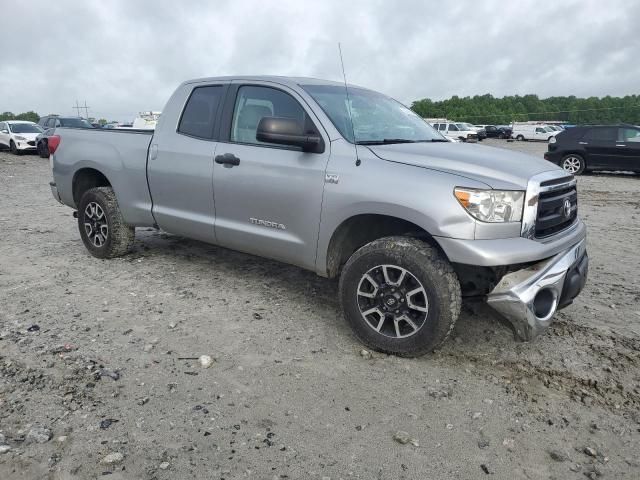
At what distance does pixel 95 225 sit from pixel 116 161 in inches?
32.6

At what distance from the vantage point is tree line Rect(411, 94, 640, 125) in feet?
266

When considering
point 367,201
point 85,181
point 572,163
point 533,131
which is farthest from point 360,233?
point 533,131

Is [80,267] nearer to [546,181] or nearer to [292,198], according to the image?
[292,198]

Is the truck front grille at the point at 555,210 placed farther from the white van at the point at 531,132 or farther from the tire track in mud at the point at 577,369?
the white van at the point at 531,132

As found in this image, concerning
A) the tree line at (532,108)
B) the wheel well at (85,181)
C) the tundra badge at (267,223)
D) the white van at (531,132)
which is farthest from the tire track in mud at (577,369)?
the tree line at (532,108)

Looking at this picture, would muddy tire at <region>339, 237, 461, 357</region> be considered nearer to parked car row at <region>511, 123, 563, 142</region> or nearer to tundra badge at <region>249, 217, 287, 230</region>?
tundra badge at <region>249, 217, 287, 230</region>

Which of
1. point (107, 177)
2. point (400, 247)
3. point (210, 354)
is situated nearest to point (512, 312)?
point (400, 247)

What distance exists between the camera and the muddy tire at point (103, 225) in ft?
17.2

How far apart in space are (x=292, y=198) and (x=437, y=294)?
4.24ft

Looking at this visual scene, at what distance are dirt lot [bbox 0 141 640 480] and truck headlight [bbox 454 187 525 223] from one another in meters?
0.69

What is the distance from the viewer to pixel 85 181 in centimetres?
564

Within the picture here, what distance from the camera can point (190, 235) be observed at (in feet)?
15.3

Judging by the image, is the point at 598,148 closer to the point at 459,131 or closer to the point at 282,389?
the point at 282,389

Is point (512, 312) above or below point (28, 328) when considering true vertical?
above
